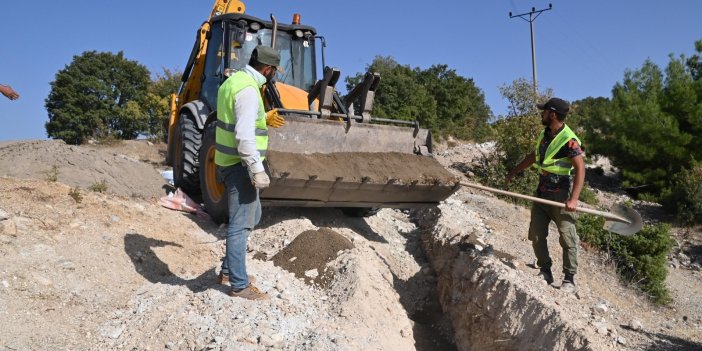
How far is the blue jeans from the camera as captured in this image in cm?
440

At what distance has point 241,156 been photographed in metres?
4.24

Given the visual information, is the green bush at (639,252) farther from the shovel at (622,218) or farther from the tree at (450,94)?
the tree at (450,94)

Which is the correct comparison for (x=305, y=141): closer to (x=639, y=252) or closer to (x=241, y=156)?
(x=241, y=156)

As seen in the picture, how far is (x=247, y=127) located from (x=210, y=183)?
2539 millimetres

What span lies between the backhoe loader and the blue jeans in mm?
1143

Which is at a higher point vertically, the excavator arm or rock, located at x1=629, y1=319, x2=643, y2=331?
the excavator arm

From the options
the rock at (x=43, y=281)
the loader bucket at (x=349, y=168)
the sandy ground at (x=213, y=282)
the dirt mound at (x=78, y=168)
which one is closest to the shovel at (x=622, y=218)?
the sandy ground at (x=213, y=282)

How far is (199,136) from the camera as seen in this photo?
7.40 meters

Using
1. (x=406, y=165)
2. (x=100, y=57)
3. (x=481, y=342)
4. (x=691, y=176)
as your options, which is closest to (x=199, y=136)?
(x=406, y=165)

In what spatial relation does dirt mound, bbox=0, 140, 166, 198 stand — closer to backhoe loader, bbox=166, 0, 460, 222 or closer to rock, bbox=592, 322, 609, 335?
backhoe loader, bbox=166, 0, 460, 222

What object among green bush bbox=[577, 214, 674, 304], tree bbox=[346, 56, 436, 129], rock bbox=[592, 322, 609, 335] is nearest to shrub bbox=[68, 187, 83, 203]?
rock bbox=[592, 322, 609, 335]

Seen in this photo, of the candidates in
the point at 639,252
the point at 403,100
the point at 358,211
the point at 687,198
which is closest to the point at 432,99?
the point at 403,100

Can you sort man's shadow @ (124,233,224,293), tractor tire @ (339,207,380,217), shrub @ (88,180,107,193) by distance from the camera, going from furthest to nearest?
1. tractor tire @ (339,207,380,217)
2. shrub @ (88,180,107,193)
3. man's shadow @ (124,233,224,293)

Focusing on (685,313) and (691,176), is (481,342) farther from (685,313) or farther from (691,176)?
(691,176)
